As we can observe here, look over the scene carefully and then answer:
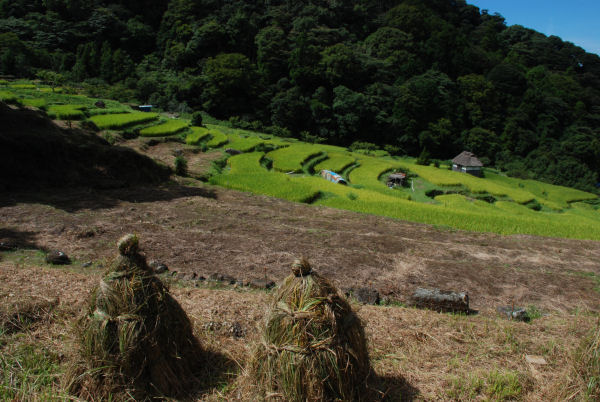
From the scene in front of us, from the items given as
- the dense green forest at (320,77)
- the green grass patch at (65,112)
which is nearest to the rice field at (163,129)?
the green grass patch at (65,112)

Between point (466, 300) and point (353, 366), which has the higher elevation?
point (353, 366)

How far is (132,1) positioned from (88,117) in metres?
40.8

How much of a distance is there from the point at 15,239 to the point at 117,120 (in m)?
17.6

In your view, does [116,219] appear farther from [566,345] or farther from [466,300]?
[566,345]

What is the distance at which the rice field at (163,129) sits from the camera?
23305mm

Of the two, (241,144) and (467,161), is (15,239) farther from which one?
(467,161)

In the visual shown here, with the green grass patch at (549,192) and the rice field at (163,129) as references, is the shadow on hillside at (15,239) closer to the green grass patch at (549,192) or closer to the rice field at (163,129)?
the rice field at (163,129)

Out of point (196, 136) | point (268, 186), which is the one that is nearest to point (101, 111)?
point (196, 136)

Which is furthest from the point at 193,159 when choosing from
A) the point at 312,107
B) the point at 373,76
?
the point at 373,76

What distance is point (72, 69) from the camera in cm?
4050

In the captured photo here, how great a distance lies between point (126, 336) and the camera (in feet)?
9.30

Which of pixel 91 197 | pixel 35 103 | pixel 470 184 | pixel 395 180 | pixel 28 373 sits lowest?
pixel 91 197

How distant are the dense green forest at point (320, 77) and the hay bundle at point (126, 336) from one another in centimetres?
3763

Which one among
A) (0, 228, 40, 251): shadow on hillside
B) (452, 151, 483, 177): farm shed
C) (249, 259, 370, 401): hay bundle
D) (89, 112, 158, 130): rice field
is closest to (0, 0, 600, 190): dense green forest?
(452, 151, 483, 177): farm shed
